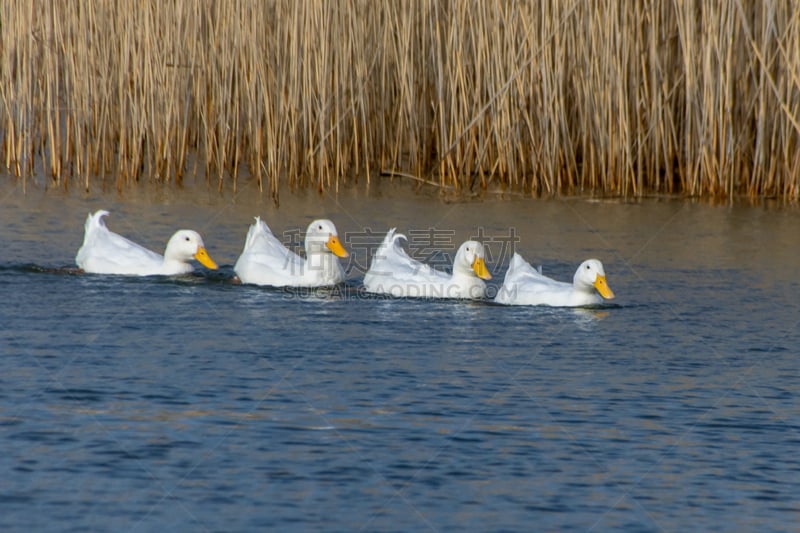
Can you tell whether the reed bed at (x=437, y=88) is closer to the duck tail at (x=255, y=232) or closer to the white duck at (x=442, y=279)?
the duck tail at (x=255, y=232)

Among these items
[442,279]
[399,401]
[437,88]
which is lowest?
[399,401]

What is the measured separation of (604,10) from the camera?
51.2 ft

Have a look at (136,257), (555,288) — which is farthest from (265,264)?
(555,288)

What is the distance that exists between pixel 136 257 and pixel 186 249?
1.69 feet

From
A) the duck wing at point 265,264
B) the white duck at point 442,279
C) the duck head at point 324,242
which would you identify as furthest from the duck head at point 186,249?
the white duck at point 442,279

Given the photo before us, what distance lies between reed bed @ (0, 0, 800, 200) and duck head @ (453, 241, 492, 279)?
481cm

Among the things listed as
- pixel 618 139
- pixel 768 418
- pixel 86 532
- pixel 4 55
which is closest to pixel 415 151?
pixel 618 139

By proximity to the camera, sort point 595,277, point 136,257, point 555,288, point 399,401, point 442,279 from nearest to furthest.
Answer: point 399,401, point 595,277, point 555,288, point 442,279, point 136,257

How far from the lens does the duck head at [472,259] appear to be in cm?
1152

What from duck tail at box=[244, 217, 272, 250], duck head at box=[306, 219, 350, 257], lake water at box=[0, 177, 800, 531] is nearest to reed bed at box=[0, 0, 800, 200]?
lake water at box=[0, 177, 800, 531]

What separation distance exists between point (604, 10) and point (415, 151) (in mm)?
3265

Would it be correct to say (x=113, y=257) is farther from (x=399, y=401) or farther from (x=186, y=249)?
(x=399, y=401)

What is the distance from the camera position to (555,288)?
11375mm

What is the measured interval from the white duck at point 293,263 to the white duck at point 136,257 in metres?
0.43
